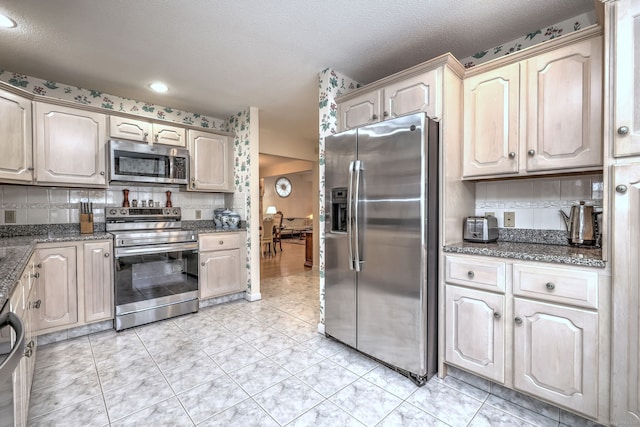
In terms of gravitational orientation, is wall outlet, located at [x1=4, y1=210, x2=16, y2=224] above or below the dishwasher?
above

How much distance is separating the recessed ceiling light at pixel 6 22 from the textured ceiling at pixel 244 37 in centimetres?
4

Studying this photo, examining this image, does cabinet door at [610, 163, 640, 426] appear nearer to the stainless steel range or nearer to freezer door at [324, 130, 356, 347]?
freezer door at [324, 130, 356, 347]

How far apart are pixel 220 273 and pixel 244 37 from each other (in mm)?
2435

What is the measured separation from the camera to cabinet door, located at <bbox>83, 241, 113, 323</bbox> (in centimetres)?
259

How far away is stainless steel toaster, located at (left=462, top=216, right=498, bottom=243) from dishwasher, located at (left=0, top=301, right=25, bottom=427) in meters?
2.26

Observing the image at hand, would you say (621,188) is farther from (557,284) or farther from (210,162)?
(210,162)

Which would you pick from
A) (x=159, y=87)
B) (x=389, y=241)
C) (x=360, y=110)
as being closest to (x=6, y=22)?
(x=159, y=87)

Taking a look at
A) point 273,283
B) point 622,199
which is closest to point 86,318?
point 273,283

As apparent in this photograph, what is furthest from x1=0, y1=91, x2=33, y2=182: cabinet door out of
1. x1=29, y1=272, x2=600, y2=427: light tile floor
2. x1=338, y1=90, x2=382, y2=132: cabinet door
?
x1=338, y1=90, x2=382, y2=132: cabinet door

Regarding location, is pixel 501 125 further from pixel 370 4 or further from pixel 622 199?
pixel 370 4

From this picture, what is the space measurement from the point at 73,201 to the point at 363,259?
9.69ft

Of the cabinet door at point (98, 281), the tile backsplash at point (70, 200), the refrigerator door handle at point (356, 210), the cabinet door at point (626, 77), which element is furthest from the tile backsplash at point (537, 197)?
the cabinet door at point (98, 281)

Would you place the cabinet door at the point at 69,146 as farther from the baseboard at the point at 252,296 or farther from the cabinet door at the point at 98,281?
the baseboard at the point at 252,296

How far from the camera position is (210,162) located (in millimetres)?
3594
